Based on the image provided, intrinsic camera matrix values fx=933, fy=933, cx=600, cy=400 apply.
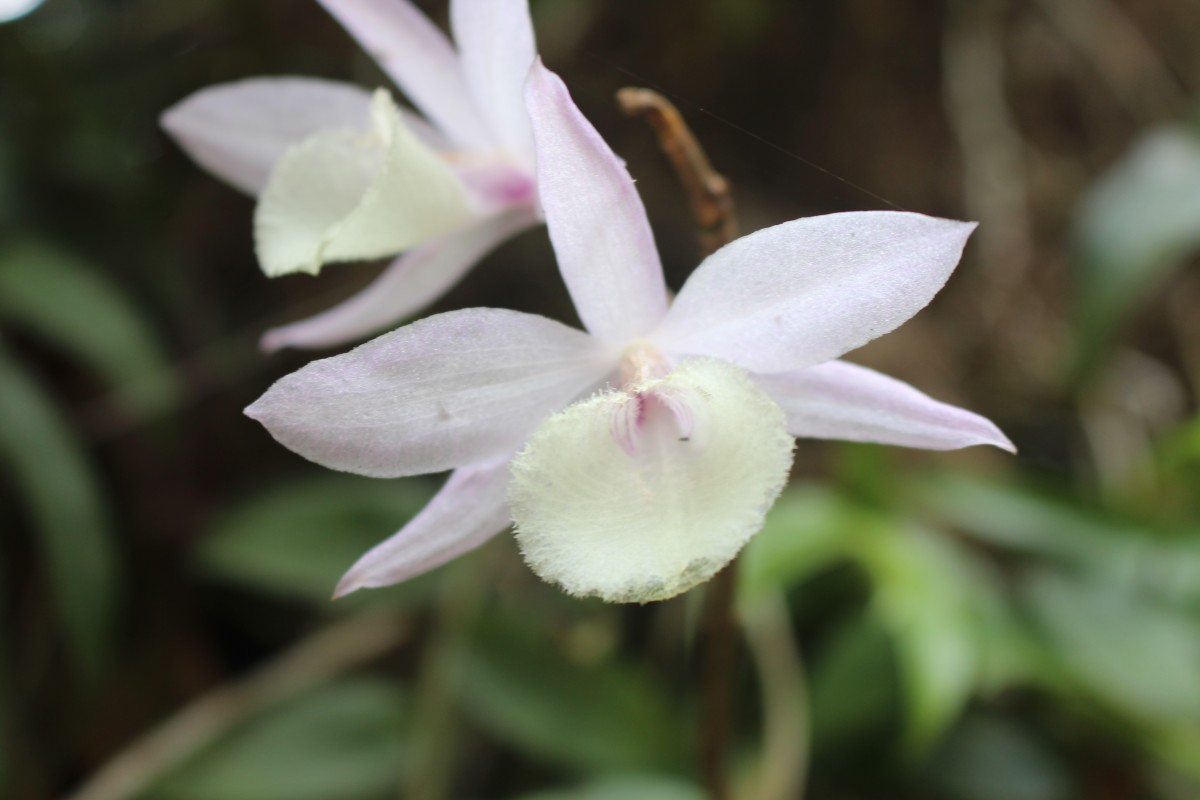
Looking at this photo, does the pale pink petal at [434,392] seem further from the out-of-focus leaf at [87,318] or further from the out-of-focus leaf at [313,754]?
the out-of-focus leaf at [87,318]

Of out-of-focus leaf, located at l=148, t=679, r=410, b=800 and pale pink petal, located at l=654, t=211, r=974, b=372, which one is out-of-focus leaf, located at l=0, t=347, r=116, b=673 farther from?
pale pink petal, located at l=654, t=211, r=974, b=372

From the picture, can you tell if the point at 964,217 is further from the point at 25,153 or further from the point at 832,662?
the point at 25,153

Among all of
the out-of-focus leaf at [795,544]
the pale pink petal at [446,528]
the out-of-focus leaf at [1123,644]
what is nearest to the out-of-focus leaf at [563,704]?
the out-of-focus leaf at [795,544]

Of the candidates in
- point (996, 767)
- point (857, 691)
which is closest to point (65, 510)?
point (857, 691)

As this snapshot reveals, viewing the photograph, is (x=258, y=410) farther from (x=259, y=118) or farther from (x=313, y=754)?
(x=313, y=754)

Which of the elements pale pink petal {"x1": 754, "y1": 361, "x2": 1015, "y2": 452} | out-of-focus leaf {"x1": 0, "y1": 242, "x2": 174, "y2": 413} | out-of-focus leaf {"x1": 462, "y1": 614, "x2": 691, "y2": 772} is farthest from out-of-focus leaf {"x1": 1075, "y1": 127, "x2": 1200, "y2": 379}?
out-of-focus leaf {"x1": 0, "y1": 242, "x2": 174, "y2": 413}

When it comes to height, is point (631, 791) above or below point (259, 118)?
below
